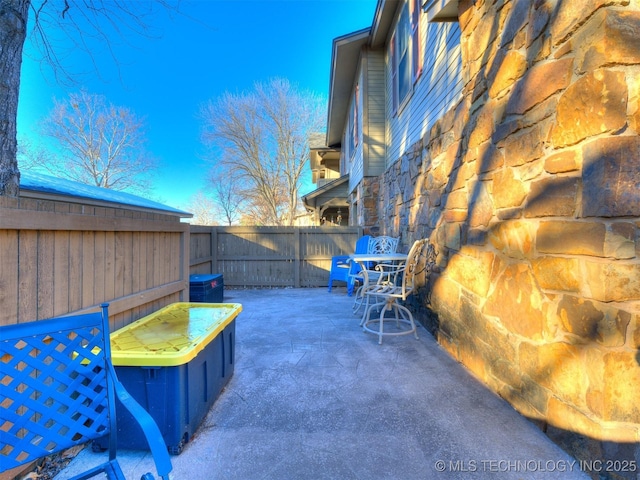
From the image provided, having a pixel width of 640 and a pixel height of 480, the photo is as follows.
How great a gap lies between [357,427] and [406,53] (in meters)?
5.45

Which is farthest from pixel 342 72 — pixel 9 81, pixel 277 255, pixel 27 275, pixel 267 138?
pixel 267 138

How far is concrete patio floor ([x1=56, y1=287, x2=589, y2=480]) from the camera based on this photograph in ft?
4.73

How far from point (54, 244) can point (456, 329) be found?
2925mm

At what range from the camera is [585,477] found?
4.53 feet

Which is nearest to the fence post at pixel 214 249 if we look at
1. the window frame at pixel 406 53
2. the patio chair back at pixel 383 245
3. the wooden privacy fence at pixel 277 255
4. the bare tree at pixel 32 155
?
the wooden privacy fence at pixel 277 255

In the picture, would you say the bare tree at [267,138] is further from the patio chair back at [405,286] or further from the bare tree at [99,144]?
the patio chair back at [405,286]

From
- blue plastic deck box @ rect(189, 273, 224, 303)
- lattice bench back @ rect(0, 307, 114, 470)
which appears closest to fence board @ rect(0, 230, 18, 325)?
lattice bench back @ rect(0, 307, 114, 470)

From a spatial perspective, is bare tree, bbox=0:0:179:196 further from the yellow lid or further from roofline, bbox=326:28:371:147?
roofline, bbox=326:28:371:147

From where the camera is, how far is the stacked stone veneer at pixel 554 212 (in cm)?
131

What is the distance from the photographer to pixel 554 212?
1605 millimetres

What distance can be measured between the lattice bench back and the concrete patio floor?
0.52 meters

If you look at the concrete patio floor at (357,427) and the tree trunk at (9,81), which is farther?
the tree trunk at (9,81)

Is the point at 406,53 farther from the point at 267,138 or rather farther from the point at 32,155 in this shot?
the point at 32,155

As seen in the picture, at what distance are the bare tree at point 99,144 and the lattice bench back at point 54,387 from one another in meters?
15.7
